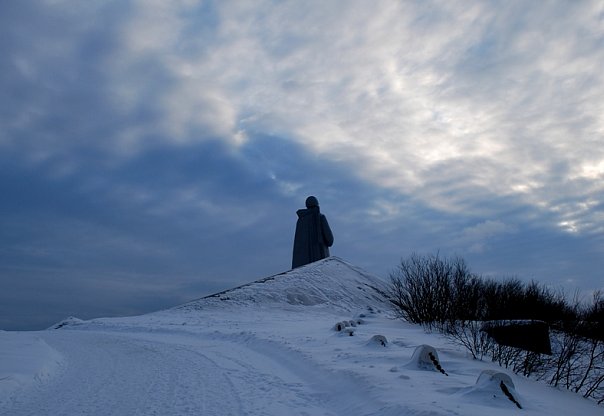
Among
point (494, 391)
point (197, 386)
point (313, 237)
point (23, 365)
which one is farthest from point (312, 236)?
A: point (494, 391)

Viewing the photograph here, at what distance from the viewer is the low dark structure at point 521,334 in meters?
9.99

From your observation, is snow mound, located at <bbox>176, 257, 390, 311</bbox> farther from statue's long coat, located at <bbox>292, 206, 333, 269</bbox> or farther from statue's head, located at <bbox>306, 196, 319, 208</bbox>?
statue's head, located at <bbox>306, 196, 319, 208</bbox>

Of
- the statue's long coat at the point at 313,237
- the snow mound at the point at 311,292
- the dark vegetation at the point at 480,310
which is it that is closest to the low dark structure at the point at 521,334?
the dark vegetation at the point at 480,310

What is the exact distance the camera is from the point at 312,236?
3422cm

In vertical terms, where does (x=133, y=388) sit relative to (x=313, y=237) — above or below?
below

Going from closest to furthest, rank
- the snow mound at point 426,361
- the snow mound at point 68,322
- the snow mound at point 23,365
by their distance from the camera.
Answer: the snow mound at point 23,365 < the snow mound at point 426,361 < the snow mound at point 68,322

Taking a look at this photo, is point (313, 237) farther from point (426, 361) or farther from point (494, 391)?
point (494, 391)

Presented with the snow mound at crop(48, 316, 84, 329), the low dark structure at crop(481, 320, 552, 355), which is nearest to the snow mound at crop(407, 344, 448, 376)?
the low dark structure at crop(481, 320, 552, 355)

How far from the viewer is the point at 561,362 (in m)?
8.02

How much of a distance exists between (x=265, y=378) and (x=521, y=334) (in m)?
5.72

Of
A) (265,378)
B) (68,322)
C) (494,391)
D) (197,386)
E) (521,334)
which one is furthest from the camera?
(68,322)

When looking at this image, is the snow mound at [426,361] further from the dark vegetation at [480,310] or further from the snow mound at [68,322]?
the snow mound at [68,322]

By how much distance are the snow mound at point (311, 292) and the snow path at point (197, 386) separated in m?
13.8

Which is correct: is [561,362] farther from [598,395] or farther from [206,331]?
[206,331]
